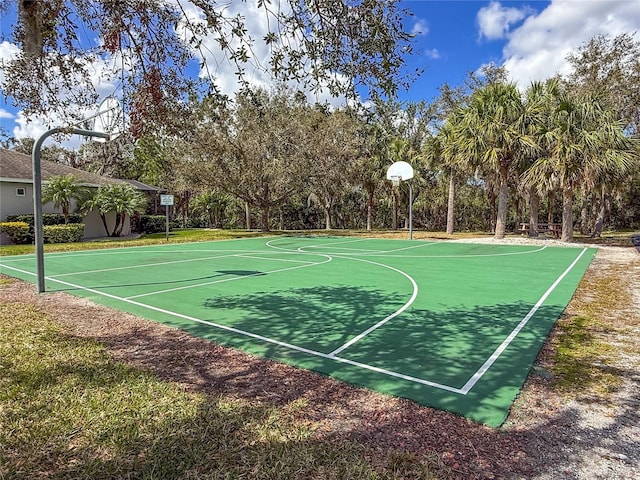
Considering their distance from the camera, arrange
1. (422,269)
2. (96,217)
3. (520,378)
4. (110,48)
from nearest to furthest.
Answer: (520,378) → (110,48) → (422,269) → (96,217)

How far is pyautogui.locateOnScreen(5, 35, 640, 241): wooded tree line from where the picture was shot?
17031 millimetres

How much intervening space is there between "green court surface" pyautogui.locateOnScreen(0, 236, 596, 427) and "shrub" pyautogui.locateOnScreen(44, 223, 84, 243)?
453 cm

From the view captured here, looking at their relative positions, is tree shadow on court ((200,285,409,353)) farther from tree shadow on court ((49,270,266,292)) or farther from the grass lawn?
tree shadow on court ((49,270,266,292))

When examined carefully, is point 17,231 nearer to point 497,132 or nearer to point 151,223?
point 151,223

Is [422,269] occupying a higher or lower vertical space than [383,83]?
lower

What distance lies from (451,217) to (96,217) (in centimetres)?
2180

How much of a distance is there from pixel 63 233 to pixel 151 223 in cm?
937

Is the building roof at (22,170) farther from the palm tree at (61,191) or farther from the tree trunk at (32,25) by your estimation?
the tree trunk at (32,25)

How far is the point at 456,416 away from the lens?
3293 millimetres

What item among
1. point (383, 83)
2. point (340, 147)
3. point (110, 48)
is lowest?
point (383, 83)

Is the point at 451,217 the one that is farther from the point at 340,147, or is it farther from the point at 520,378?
the point at 520,378

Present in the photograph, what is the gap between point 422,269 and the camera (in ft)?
37.1

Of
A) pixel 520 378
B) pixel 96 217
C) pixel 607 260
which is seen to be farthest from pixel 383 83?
pixel 96 217

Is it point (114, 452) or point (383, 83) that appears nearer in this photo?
point (114, 452)
